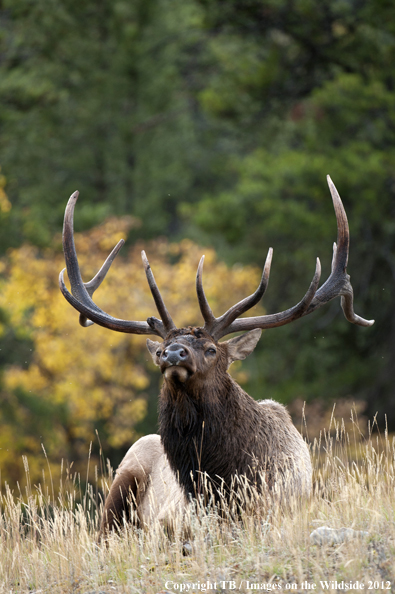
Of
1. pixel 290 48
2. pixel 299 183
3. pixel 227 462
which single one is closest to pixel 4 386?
pixel 299 183

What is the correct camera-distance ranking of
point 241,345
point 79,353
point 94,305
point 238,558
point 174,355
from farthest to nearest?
point 79,353 → point 94,305 → point 241,345 → point 174,355 → point 238,558

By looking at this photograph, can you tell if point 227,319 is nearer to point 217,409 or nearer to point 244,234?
point 217,409

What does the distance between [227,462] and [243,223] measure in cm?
1104

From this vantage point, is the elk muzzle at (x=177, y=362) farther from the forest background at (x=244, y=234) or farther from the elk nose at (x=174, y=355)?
the forest background at (x=244, y=234)

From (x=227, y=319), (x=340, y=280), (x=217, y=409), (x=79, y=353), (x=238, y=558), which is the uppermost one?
(x=340, y=280)

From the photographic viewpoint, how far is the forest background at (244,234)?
14.8m

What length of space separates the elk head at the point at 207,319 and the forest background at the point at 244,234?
8.62 metres

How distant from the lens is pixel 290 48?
16000 millimetres

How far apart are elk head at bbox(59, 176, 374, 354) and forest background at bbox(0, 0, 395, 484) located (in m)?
8.62

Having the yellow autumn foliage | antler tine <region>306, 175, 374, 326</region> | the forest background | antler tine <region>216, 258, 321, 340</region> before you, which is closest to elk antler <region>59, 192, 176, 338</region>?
antler tine <region>216, 258, 321, 340</region>

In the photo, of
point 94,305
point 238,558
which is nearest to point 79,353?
point 94,305

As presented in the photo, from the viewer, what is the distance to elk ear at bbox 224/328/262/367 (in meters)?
5.62

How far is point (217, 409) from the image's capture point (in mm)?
5234

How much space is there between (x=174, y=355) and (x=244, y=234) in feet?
38.5
